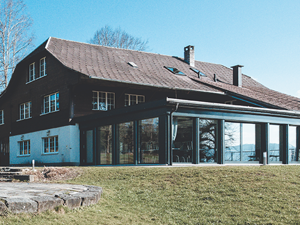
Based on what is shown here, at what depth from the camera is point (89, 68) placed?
1984 cm

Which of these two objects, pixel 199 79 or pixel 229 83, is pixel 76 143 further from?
pixel 229 83

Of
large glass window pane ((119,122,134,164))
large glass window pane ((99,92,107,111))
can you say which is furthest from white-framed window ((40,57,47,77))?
large glass window pane ((119,122,134,164))

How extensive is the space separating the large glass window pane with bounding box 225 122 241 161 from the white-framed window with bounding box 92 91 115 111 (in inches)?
305

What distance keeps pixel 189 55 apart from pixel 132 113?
44.6 ft

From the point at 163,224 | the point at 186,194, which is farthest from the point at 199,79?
the point at 163,224

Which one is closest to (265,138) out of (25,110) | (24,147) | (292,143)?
(292,143)

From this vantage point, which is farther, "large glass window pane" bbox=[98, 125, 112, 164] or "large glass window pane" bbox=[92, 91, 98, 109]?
"large glass window pane" bbox=[92, 91, 98, 109]

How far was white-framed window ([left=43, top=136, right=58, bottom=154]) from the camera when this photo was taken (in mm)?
21183

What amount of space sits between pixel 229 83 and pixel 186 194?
19133mm

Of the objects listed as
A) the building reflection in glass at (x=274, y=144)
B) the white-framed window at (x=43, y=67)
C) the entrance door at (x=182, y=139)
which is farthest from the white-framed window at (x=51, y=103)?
the building reflection in glass at (x=274, y=144)

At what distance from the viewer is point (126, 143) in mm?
16203

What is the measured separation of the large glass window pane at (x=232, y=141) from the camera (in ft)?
51.3

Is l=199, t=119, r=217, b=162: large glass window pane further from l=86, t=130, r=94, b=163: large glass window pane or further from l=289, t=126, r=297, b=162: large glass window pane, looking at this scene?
l=86, t=130, r=94, b=163: large glass window pane

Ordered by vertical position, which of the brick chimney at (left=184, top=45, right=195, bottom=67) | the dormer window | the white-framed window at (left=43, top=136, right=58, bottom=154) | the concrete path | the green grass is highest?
the brick chimney at (left=184, top=45, right=195, bottom=67)
